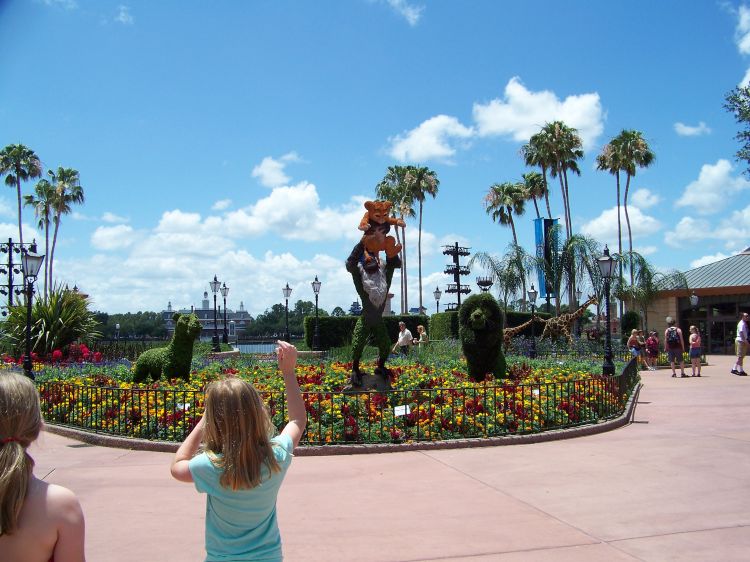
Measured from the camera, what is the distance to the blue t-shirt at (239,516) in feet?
8.10

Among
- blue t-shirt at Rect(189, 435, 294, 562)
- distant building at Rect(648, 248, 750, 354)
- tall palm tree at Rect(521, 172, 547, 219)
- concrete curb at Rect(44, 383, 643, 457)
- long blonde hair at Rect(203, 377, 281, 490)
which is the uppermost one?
tall palm tree at Rect(521, 172, 547, 219)

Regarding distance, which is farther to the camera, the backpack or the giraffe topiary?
the giraffe topiary

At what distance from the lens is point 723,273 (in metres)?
35.9

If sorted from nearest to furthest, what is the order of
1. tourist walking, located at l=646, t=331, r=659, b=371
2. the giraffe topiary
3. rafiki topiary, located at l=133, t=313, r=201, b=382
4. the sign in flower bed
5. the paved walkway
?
the paved walkway < the sign in flower bed < rafiki topiary, located at l=133, t=313, r=201, b=382 < tourist walking, located at l=646, t=331, r=659, b=371 < the giraffe topiary

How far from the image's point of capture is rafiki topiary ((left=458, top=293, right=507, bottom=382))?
1263cm

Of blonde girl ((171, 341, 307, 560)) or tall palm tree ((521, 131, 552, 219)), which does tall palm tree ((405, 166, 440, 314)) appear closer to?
tall palm tree ((521, 131, 552, 219))

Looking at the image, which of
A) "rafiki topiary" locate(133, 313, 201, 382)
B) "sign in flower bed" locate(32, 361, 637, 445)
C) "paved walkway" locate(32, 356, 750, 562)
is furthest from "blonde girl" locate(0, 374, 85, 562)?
"rafiki topiary" locate(133, 313, 201, 382)

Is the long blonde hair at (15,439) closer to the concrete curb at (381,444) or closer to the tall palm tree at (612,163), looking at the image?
the concrete curb at (381,444)

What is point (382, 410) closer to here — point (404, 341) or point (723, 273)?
point (404, 341)

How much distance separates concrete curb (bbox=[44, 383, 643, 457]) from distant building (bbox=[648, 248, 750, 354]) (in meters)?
27.1

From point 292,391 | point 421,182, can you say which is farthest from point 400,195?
point 292,391

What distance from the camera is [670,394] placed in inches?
580

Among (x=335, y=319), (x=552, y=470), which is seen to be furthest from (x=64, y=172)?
(x=552, y=470)

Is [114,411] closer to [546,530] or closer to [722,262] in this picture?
[546,530]
